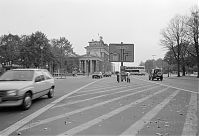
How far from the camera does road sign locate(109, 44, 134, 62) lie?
39219mm

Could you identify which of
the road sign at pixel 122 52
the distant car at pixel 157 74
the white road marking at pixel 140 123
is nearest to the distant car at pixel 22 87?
the white road marking at pixel 140 123

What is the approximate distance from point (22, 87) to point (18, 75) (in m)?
1.81

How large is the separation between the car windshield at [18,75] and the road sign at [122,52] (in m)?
28.4

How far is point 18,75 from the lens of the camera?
35.7 ft

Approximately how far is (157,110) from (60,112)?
357 centimetres

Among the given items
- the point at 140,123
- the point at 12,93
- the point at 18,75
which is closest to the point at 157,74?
the point at 18,75

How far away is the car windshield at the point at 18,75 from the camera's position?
10596mm

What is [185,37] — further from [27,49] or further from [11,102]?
[11,102]

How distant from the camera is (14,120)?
24.7ft

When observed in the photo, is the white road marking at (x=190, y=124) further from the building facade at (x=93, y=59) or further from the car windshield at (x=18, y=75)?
the building facade at (x=93, y=59)

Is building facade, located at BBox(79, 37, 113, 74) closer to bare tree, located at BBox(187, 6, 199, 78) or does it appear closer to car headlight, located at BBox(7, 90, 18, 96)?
bare tree, located at BBox(187, 6, 199, 78)

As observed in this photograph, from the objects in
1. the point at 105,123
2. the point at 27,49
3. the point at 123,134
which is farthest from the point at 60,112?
the point at 27,49

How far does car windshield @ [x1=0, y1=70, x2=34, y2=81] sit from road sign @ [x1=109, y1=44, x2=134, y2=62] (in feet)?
93.3

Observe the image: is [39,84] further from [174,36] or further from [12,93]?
[174,36]
